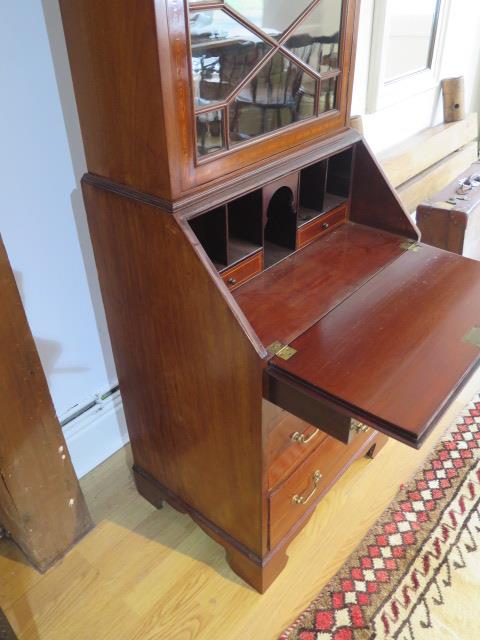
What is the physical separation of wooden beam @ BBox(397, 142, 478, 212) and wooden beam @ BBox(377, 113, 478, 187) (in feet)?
0.08

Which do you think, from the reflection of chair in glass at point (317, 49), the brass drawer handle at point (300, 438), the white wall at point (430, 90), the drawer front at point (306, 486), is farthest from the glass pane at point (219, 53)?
the white wall at point (430, 90)

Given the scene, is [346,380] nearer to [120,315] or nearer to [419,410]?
[419,410]

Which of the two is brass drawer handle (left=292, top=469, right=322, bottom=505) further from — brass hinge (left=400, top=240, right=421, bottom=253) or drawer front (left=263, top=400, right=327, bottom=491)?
brass hinge (left=400, top=240, right=421, bottom=253)

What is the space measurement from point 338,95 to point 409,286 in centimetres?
49

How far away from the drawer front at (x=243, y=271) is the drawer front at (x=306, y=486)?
473mm

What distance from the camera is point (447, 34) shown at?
7.98 ft

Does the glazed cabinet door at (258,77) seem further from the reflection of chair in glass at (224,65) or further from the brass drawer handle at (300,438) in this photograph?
the brass drawer handle at (300,438)

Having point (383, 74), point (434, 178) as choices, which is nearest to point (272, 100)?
point (383, 74)

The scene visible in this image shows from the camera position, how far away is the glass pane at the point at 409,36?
6.53ft

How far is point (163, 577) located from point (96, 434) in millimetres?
486

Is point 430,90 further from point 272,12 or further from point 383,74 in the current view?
point 272,12

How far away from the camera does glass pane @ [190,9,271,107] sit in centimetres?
91

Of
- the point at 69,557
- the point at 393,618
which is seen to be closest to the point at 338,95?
the point at 393,618

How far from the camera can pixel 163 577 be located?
1443 millimetres
